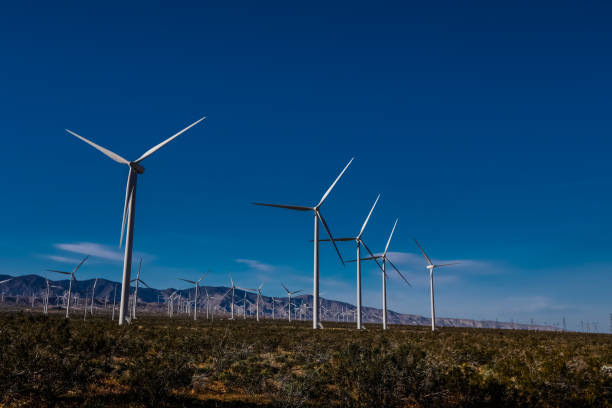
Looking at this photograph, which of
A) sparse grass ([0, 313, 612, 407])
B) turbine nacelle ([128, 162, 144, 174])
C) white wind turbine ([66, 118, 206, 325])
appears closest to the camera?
sparse grass ([0, 313, 612, 407])

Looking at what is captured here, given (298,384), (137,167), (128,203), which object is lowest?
(298,384)

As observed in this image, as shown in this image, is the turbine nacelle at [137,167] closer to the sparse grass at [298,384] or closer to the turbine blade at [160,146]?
the turbine blade at [160,146]

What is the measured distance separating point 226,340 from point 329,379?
1445 cm

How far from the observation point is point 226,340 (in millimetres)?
31484

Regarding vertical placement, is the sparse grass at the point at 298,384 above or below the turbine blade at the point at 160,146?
below

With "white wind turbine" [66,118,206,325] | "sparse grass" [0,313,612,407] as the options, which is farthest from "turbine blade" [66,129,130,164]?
"sparse grass" [0,313,612,407]

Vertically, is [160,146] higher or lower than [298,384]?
higher

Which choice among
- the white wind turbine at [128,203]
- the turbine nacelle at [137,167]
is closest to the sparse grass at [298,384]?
the white wind turbine at [128,203]

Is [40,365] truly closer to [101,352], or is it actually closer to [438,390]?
[101,352]

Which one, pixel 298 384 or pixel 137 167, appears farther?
pixel 137 167

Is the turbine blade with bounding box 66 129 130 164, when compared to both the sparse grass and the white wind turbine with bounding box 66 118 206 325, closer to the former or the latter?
the white wind turbine with bounding box 66 118 206 325

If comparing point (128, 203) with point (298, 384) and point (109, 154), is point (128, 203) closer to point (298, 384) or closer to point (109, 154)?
point (109, 154)

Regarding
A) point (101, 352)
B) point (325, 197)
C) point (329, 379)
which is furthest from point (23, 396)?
point (325, 197)

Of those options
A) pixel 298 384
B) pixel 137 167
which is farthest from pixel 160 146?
pixel 298 384
